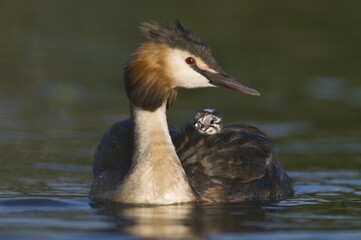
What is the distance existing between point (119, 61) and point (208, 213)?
11179mm

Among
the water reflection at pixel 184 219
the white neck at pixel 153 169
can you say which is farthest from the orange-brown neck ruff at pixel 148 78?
the water reflection at pixel 184 219

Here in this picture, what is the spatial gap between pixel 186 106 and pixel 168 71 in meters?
6.99

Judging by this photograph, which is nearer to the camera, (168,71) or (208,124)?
(168,71)

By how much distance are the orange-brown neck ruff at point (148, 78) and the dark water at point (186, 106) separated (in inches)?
45.0

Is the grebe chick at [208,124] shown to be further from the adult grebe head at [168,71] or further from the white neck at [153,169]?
the adult grebe head at [168,71]

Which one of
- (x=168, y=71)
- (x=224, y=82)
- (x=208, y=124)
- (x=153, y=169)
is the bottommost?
(x=153, y=169)

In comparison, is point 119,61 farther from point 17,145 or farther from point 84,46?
point 17,145

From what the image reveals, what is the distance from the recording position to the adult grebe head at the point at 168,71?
43.8 feet

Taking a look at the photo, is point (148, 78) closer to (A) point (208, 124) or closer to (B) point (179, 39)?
(B) point (179, 39)

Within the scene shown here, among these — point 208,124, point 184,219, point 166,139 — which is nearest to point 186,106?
point 208,124

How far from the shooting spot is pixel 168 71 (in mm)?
13383

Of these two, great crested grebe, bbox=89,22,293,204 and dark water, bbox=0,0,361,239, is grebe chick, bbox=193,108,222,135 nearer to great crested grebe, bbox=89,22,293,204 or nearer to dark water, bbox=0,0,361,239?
great crested grebe, bbox=89,22,293,204

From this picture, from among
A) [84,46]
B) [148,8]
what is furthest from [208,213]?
[148,8]

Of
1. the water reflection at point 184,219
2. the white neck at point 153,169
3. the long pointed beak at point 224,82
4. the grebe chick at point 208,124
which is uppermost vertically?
the long pointed beak at point 224,82
